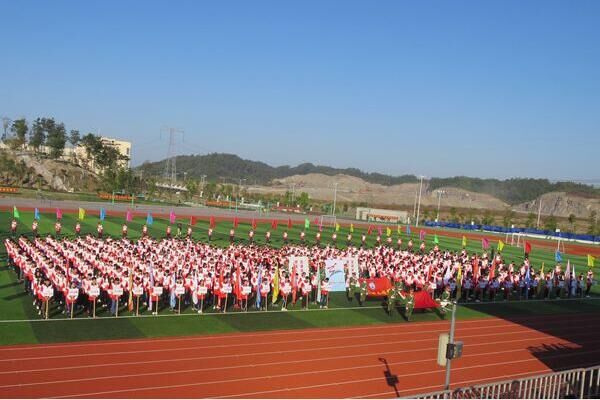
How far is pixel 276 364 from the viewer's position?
15227mm

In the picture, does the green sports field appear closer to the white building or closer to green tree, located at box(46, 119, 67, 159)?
the white building

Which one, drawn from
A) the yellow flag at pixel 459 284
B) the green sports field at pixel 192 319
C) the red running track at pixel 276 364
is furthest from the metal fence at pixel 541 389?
the yellow flag at pixel 459 284

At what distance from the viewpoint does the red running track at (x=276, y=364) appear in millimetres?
12938

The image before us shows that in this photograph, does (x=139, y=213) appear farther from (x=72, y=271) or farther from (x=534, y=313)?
(x=534, y=313)

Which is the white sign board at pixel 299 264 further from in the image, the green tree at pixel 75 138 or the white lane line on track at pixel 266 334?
the green tree at pixel 75 138

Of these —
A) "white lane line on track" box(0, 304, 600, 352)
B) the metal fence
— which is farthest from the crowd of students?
the metal fence

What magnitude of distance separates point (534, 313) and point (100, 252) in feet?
66.6

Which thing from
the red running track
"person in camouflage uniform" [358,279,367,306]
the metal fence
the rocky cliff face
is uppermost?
the rocky cliff face

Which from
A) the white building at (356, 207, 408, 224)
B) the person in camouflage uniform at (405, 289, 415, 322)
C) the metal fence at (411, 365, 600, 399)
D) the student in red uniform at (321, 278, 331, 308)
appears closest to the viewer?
the metal fence at (411, 365, 600, 399)

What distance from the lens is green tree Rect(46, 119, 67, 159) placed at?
110 meters

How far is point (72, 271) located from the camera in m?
20.8

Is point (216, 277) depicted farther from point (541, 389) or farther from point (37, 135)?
point (37, 135)

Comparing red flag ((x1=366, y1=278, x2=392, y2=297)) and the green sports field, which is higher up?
red flag ((x1=366, y1=278, x2=392, y2=297))

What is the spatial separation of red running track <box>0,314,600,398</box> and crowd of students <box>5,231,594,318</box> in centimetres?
343
